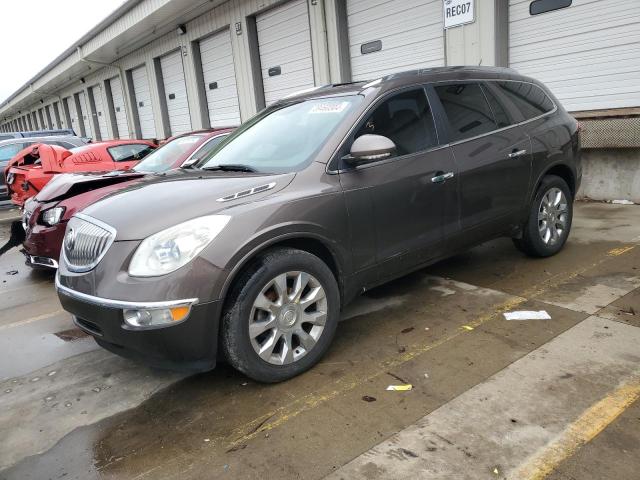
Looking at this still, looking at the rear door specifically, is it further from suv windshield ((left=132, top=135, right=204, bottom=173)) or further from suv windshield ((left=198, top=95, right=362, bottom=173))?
suv windshield ((left=132, top=135, right=204, bottom=173))

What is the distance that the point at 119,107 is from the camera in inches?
927

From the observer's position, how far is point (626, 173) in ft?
24.4

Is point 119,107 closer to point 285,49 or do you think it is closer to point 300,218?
point 285,49

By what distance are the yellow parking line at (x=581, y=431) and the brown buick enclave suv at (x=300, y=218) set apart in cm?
140

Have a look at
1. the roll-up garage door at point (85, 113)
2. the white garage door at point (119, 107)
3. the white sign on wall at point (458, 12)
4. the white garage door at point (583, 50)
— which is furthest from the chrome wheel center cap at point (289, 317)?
the roll-up garage door at point (85, 113)

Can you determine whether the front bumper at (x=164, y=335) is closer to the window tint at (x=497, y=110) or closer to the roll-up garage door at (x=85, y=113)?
the window tint at (x=497, y=110)

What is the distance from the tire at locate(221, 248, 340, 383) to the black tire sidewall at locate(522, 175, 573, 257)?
2.40m

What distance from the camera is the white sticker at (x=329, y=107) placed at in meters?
3.64

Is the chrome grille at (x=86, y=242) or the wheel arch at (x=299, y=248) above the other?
the chrome grille at (x=86, y=242)

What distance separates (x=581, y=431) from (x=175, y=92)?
17737 millimetres

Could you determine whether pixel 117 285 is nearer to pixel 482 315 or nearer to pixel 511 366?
pixel 511 366

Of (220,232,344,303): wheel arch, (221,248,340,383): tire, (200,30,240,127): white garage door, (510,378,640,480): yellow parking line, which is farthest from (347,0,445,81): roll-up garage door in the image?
(510,378,640,480): yellow parking line

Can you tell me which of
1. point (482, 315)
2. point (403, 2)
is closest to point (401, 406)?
point (482, 315)

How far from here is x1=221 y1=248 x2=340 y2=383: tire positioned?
2.87 m
